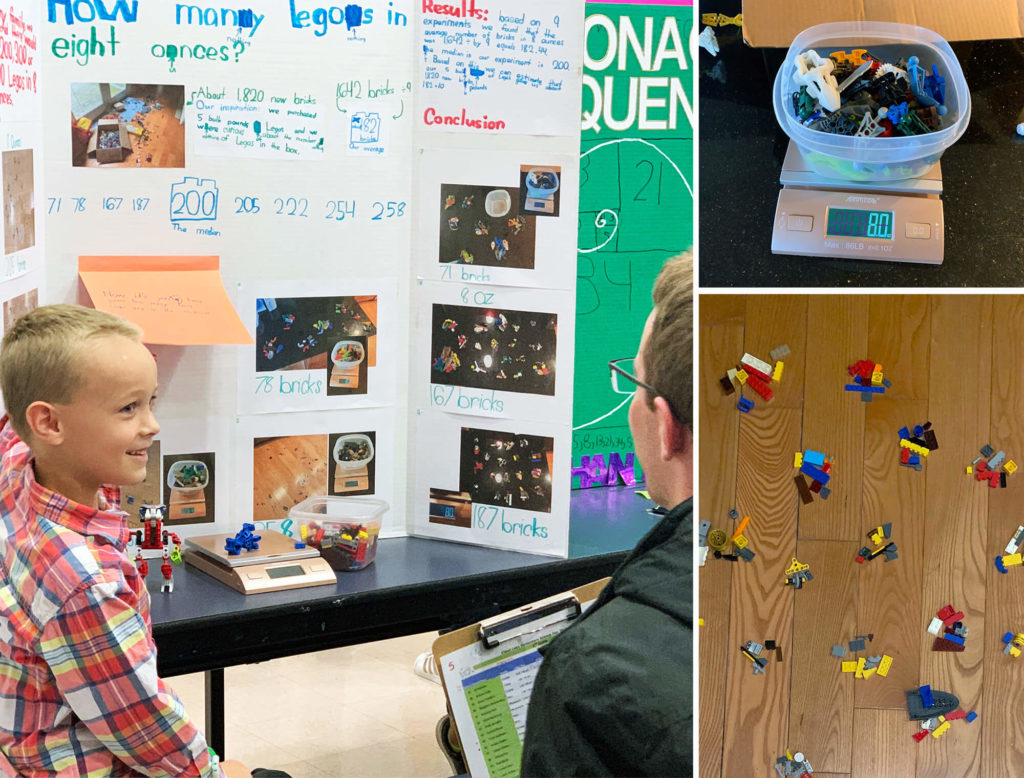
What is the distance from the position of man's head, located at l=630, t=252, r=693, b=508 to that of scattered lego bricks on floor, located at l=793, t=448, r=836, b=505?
65 centimetres

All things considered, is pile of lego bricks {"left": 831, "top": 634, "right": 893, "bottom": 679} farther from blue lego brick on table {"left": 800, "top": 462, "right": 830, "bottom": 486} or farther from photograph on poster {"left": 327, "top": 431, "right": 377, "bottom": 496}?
photograph on poster {"left": 327, "top": 431, "right": 377, "bottom": 496}

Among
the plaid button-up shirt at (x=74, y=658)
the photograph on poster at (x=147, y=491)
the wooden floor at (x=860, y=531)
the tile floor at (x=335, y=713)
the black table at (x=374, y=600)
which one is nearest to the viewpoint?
the plaid button-up shirt at (x=74, y=658)

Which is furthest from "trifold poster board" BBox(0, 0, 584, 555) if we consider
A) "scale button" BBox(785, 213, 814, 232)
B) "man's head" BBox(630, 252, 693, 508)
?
"man's head" BBox(630, 252, 693, 508)

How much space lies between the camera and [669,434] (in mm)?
1177

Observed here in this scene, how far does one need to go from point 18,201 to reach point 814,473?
131 cm

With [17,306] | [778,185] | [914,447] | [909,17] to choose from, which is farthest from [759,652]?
[17,306]

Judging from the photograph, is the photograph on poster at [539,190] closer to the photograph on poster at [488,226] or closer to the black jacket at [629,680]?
the photograph on poster at [488,226]

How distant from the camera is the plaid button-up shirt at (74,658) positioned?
1319mm

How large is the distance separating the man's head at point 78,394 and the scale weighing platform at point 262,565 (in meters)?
0.64

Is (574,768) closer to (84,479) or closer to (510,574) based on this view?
(84,479)

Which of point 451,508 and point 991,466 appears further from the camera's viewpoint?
point 451,508

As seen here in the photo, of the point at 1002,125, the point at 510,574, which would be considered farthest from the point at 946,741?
the point at 1002,125

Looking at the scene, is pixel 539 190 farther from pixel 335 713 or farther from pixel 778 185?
pixel 335 713

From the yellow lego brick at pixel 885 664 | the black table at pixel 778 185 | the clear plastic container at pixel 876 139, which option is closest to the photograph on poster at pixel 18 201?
the black table at pixel 778 185
